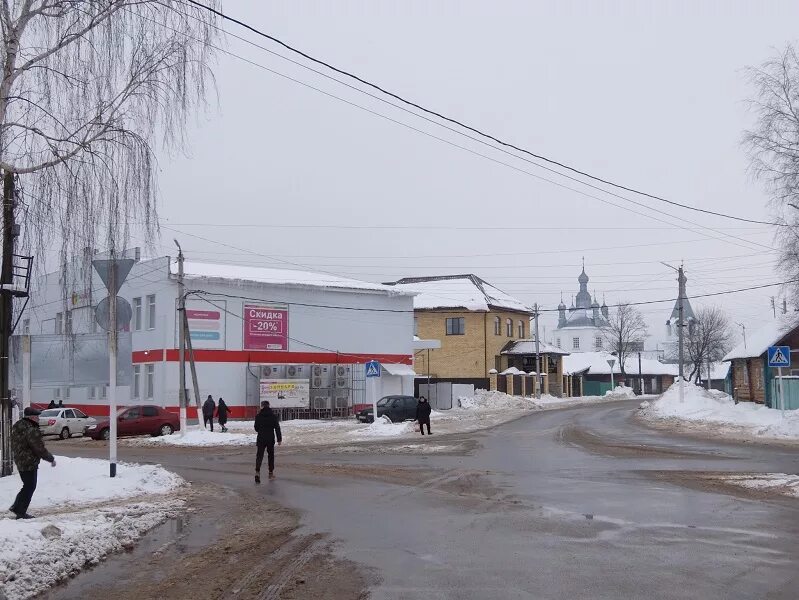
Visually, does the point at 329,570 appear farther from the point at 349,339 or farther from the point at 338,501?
the point at 349,339

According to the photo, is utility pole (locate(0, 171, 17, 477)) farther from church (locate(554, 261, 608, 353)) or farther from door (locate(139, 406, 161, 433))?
church (locate(554, 261, 608, 353))

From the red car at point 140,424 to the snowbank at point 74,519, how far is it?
17.8 m

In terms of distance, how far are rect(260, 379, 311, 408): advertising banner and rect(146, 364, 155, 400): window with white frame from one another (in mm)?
5534

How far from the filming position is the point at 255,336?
4525 centimetres

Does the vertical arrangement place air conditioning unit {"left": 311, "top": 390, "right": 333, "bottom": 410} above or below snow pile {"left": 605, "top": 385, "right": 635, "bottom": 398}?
above

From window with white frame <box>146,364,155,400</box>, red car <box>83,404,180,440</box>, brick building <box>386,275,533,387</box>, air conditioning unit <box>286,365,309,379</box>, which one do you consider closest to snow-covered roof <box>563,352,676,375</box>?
brick building <box>386,275,533,387</box>

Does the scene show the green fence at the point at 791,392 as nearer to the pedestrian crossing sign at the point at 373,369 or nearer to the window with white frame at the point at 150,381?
the pedestrian crossing sign at the point at 373,369

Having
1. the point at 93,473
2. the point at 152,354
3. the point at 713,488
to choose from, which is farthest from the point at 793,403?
the point at 93,473

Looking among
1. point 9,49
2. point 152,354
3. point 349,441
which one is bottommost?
point 349,441

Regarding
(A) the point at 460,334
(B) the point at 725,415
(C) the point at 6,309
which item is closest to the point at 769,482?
(C) the point at 6,309

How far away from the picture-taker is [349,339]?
49438mm

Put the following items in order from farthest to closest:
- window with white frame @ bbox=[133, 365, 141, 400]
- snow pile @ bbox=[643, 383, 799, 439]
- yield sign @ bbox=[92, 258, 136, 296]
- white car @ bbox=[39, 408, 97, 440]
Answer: window with white frame @ bbox=[133, 365, 141, 400], white car @ bbox=[39, 408, 97, 440], snow pile @ bbox=[643, 383, 799, 439], yield sign @ bbox=[92, 258, 136, 296]

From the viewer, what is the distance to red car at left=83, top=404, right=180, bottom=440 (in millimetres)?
34625

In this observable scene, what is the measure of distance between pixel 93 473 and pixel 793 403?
1374 inches
